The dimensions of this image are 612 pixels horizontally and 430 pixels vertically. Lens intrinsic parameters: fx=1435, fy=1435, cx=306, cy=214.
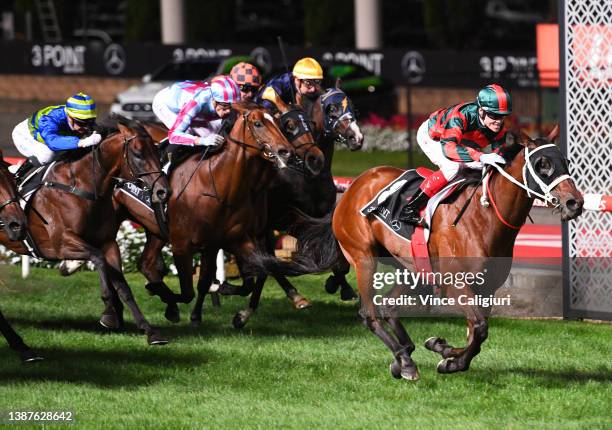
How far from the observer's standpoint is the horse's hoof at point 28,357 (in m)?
9.61

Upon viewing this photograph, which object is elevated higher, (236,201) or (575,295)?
(236,201)

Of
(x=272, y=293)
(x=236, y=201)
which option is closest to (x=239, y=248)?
(x=236, y=201)

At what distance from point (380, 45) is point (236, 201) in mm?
22288

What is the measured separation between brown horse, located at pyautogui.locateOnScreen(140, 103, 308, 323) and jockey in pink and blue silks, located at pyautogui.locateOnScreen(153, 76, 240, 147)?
155mm

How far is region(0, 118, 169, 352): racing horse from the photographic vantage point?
10.2 m

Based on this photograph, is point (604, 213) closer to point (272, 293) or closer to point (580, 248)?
point (580, 248)

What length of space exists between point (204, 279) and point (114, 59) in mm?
21377

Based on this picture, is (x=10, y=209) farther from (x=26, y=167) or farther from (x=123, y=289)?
(x=26, y=167)

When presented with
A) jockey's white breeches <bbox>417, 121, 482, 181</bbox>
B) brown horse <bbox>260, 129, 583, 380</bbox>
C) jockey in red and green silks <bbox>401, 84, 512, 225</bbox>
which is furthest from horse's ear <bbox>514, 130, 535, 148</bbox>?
jockey's white breeches <bbox>417, 121, 482, 181</bbox>

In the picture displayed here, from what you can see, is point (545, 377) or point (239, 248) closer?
point (545, 377)

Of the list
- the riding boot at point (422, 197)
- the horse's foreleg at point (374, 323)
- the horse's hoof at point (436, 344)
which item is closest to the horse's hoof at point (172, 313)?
the horse's foreleg at point (374, 323)

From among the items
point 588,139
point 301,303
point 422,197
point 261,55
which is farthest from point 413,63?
point 422,197

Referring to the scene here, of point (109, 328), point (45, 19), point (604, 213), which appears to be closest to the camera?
point (109, 328)

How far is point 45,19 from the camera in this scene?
37031 mm
